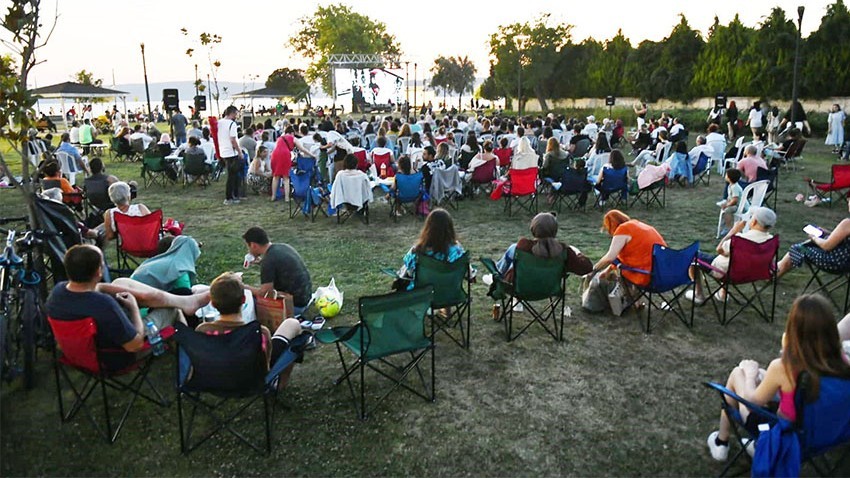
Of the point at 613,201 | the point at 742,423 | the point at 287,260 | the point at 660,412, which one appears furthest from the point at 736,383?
the point at 613,201

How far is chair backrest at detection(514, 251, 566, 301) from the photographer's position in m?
4.68

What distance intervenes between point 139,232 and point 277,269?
83.8 inches

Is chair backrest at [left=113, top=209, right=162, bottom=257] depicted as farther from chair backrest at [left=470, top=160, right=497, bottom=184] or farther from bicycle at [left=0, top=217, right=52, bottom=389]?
chair backrest at [left=470, top=160, right=497, bottom=184]

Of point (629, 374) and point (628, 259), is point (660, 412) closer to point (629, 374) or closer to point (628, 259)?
point (629, 374)

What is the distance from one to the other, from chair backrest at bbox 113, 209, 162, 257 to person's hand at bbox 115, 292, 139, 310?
8.18ft

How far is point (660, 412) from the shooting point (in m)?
3.79

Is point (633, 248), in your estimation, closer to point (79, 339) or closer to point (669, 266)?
point (669, 266)

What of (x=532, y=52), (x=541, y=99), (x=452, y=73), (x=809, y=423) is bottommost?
(x=809, y=423)

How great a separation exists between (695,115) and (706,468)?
27.8m

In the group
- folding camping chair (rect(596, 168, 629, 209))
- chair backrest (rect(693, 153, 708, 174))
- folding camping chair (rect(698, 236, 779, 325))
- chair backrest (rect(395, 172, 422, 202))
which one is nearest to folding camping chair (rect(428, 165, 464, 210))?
chair backrest (rect(395, 172, 422, 202))

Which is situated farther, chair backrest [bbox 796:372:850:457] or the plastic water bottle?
the plastic water bottle

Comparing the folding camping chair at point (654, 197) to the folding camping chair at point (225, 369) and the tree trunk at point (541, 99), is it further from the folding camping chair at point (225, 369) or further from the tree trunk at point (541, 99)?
the tree trunk at point (541, 99)

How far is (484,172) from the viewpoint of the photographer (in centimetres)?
1058

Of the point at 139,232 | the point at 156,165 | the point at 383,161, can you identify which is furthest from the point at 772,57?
the point at 139,232
